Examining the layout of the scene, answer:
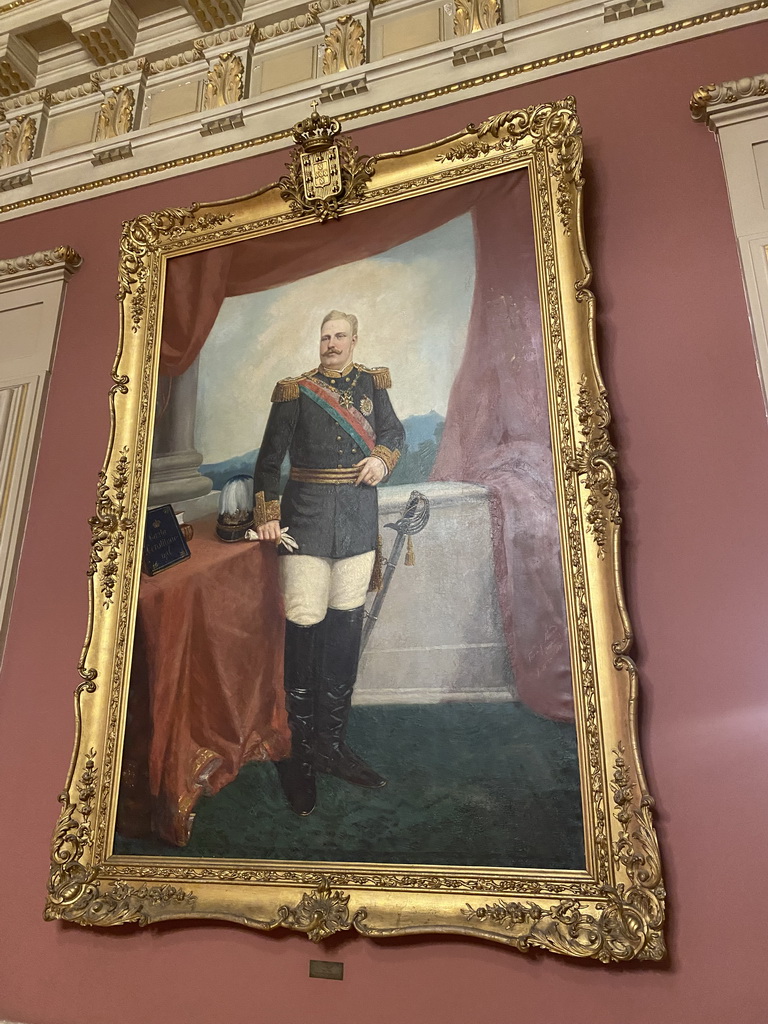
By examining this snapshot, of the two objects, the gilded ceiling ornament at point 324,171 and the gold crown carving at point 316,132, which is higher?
the gold crown carving at point 316,132

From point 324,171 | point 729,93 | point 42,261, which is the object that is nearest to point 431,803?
point 324,171

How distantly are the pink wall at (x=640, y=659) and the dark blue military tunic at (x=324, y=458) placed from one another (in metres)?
0.94

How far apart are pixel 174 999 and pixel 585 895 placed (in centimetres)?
151

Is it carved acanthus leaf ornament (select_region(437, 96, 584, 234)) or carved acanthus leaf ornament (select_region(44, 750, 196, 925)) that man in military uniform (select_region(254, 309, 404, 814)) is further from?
carved acanthus leaf ornament (select_region(437, 96, 584, 234))

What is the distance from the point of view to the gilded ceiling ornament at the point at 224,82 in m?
4.75

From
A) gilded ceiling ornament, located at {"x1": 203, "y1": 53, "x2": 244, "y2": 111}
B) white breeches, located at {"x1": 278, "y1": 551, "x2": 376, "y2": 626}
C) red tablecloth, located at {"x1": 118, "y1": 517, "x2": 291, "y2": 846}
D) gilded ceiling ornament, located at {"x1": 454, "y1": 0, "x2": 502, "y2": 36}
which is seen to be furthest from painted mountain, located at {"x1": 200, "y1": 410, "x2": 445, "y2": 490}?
gilded ceiling ornament, located at {"x1": 203, "y1": 53, "x2": 244, "y2": 111}

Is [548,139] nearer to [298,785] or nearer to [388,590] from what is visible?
[388,590]

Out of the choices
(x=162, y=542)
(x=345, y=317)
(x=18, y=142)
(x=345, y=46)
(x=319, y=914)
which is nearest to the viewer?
(x=319, y=914)

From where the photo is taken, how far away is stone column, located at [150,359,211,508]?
3.82 metres

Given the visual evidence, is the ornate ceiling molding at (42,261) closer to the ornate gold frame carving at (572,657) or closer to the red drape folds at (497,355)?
the ornate gold frame carving at (572,657)

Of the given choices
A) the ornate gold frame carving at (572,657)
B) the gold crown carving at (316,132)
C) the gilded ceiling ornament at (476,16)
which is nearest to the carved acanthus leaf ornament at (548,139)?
the ornate gold frame carving at (572,657)

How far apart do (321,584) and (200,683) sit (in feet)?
2.04

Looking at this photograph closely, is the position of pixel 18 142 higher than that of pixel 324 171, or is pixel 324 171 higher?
pixel 18 142

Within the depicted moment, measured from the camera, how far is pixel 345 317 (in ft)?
12.7
